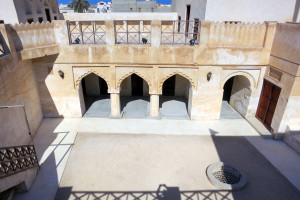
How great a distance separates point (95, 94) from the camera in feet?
43.1

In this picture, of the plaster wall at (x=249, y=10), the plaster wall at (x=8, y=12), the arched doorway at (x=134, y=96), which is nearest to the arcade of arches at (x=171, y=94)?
the arched doorway at (x=134, y=96)

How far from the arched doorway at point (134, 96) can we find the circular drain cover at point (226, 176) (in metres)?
4.57

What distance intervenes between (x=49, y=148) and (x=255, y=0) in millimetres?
11394

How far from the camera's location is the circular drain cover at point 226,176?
6.63 meters

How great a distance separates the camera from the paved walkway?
6.94 m

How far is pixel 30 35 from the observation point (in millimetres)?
8266

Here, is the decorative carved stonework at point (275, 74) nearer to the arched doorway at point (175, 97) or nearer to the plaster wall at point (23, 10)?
the arched doorway at point (175, 97)

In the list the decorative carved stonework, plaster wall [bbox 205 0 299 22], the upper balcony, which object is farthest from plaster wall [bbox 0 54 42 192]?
the decorative carved stonework

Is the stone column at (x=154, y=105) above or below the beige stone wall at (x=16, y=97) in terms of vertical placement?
below

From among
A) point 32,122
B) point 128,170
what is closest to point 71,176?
point 128,170

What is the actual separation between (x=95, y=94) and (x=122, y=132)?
4.62 metres

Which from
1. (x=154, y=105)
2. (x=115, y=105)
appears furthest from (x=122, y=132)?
(x=154, y=105)

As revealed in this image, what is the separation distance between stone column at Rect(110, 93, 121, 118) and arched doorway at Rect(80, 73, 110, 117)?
80 cm

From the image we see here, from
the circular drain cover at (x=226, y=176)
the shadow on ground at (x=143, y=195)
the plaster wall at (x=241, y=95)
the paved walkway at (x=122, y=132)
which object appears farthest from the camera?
the plaster wall at (x=241, y=95)
